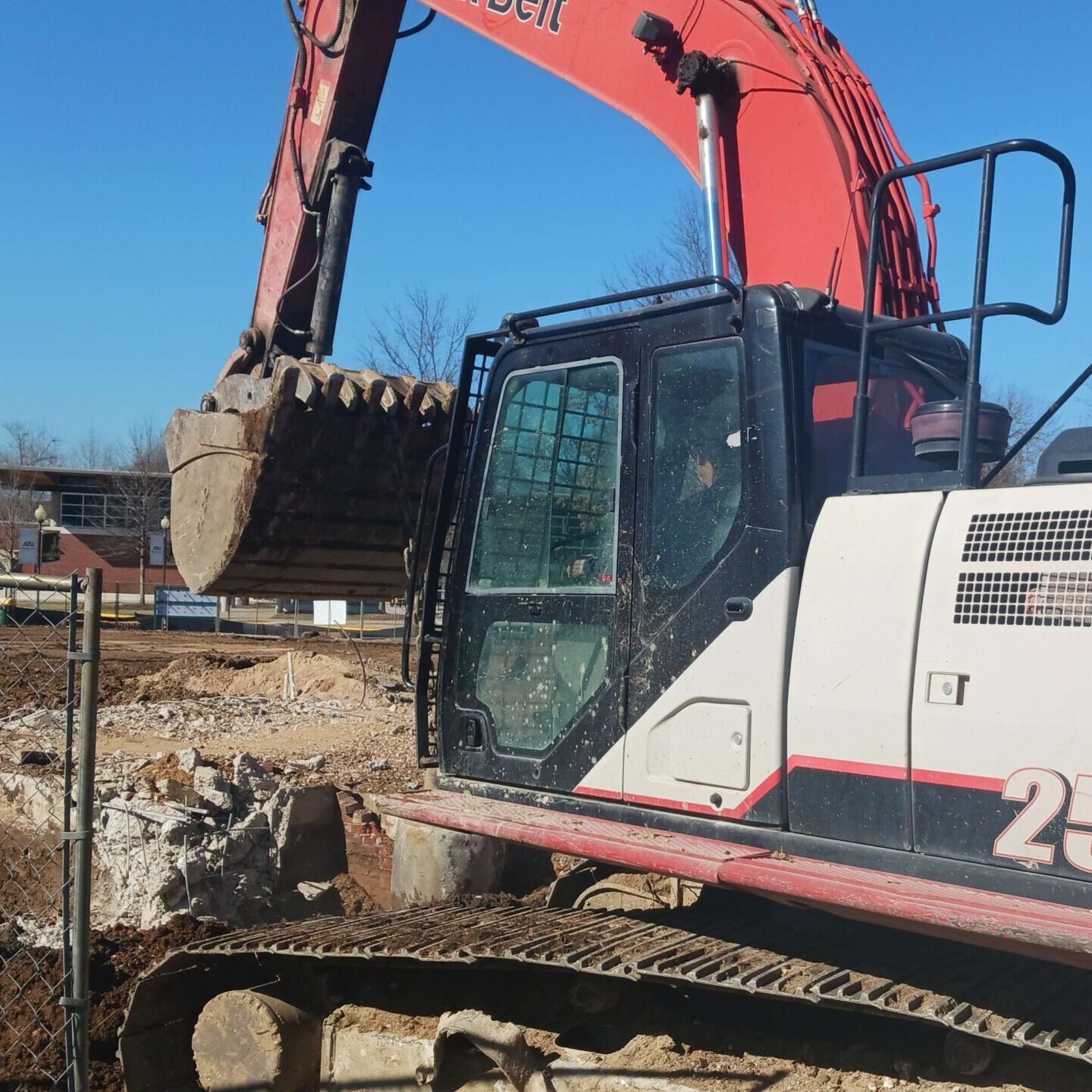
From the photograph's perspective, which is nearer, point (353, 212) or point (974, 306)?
point (974, 306)

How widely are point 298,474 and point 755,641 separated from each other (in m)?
3.29

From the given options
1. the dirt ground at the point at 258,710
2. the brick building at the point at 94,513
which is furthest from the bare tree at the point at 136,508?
the dirt ground at the point at 258,710

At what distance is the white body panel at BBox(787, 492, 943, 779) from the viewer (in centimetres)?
332

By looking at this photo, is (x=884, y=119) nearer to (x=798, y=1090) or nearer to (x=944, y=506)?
(x=944, y=506)

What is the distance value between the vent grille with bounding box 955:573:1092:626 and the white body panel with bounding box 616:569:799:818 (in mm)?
510

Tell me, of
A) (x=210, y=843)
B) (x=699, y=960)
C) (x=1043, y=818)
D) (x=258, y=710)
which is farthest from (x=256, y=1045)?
(x=258, y=710)

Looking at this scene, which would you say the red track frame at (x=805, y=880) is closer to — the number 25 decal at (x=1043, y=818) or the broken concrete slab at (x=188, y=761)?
the number 25 decal at (x=1043, y=818)

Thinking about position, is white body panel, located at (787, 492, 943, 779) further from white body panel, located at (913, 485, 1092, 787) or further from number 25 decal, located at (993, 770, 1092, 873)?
number 25 decal, located at (993, 770, 1092, 873)

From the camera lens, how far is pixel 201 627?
35.8m

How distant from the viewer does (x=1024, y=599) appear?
10.3 feet

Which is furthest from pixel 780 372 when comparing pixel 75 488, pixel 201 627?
pixel 75 488

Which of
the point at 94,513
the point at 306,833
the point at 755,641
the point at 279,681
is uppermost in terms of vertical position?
the point at 94,513

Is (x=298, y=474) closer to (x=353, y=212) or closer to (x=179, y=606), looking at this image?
(x=353, y=212)

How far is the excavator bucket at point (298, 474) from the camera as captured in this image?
245 inches
